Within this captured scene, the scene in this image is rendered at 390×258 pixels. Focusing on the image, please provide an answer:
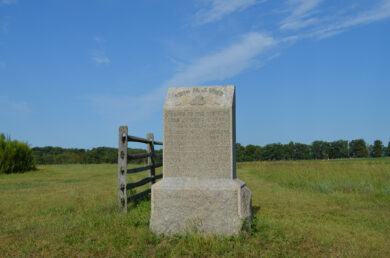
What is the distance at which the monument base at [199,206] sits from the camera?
16.2 ft

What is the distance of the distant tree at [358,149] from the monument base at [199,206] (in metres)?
123

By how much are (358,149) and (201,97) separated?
4936 inches

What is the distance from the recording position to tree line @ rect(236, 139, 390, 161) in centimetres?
10844

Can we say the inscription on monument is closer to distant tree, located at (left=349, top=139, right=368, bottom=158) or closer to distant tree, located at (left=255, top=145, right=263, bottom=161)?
distant tree, located at (left=255, top=145, right=263, bottom=161)

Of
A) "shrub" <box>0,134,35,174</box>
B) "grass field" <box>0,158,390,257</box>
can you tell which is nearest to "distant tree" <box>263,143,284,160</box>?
"shrub" <box>0,134,35,174</box>

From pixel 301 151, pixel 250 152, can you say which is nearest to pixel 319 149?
pixel 301 151

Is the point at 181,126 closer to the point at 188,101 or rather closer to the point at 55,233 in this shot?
the point at 188,101

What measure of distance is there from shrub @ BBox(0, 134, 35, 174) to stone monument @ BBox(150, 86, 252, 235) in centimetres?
2243

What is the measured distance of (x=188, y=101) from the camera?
17.7 ft

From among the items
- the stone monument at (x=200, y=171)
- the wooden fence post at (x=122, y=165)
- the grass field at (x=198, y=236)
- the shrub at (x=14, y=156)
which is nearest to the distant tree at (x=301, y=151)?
the shrub at (x=14, y=156)

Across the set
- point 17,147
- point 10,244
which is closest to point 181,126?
point 10,244

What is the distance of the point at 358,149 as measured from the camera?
112312 mm

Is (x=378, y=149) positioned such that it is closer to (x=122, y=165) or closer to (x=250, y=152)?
(x=250, y=152)

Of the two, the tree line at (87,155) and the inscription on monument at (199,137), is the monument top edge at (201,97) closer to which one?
the inscription on monument at (199,137)
